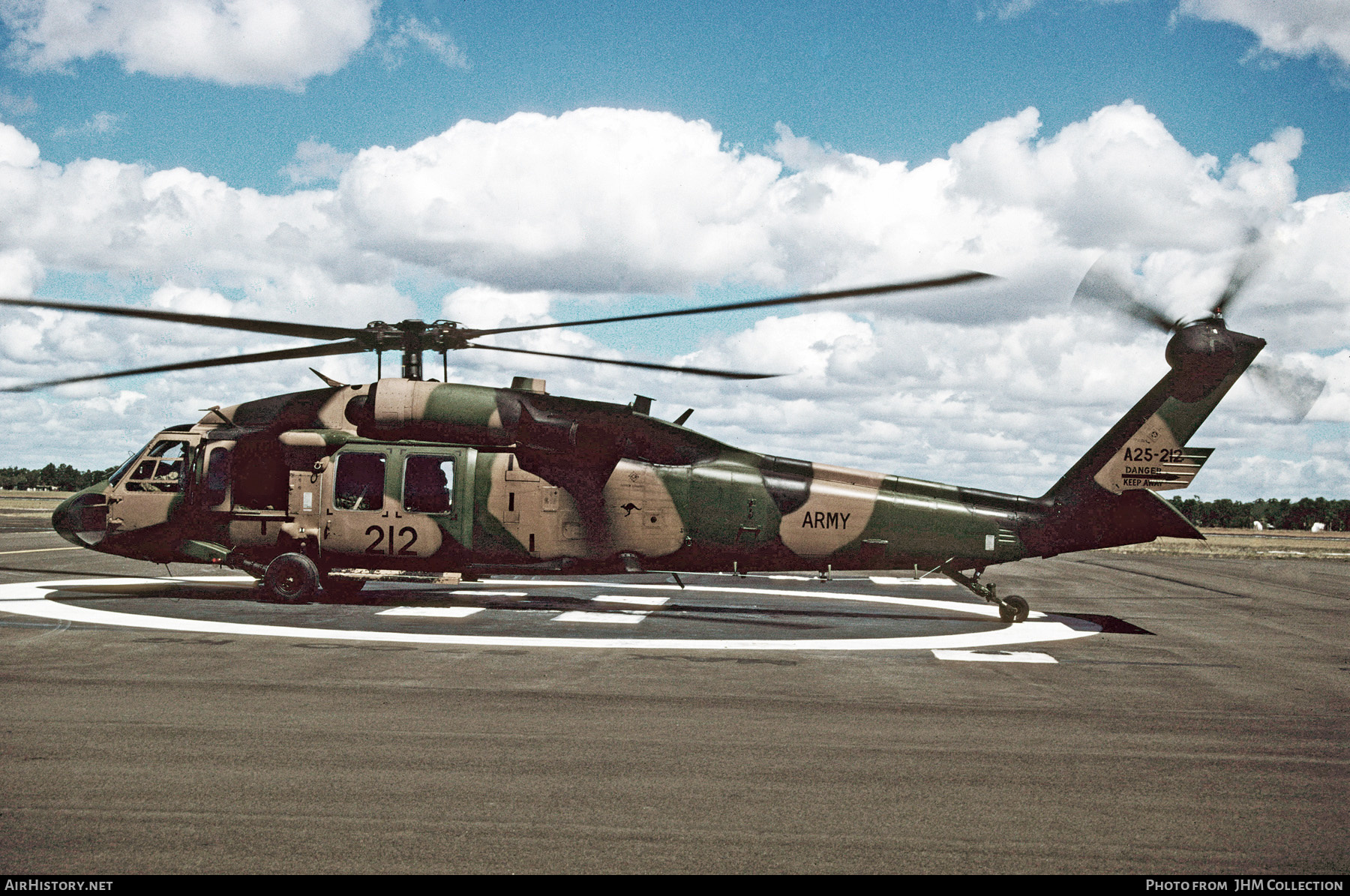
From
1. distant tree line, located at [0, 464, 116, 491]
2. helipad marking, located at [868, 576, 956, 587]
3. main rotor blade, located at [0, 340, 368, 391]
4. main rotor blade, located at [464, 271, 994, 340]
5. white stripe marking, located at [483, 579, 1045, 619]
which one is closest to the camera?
main rotor blade, located at [464, 271, 994, 340]

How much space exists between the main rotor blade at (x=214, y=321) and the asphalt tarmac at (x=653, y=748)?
169 inches

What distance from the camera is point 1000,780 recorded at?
252 inches

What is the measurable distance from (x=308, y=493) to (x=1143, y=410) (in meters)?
14.4

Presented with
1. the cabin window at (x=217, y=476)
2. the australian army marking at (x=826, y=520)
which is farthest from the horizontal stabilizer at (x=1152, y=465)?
the cabin window at (x=217, y=476)

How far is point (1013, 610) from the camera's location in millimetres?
15836

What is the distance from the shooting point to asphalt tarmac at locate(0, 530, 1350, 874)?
5043 mm

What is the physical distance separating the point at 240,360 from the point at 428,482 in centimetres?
367

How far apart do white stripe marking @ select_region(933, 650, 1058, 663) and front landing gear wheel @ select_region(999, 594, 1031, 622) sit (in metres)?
3.04

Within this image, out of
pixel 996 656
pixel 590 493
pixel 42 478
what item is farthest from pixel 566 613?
pixel 42 478

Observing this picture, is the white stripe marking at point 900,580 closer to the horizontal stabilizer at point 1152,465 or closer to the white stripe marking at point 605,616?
the horizontal stabilizer at point 1152,465

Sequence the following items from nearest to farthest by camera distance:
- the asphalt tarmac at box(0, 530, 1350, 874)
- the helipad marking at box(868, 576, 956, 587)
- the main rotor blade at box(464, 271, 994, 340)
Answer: the asphalt tarmac at box(0, 530, 1350, 874) < the main rotor blade at box(464, 271, 994, 340) < the helipad marking at box(868, 576, 956, 587)

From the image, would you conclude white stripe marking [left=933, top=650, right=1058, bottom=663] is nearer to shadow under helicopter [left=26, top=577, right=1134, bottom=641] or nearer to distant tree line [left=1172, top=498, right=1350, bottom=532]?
shadow under helicopter [left=26, top=577, right=1134, bottom=641]

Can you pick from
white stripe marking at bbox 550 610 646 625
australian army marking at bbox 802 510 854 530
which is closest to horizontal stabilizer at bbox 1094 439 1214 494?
australian army marking at bbox 802 510 854 530

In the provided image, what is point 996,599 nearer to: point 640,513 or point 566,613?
point 640,513
